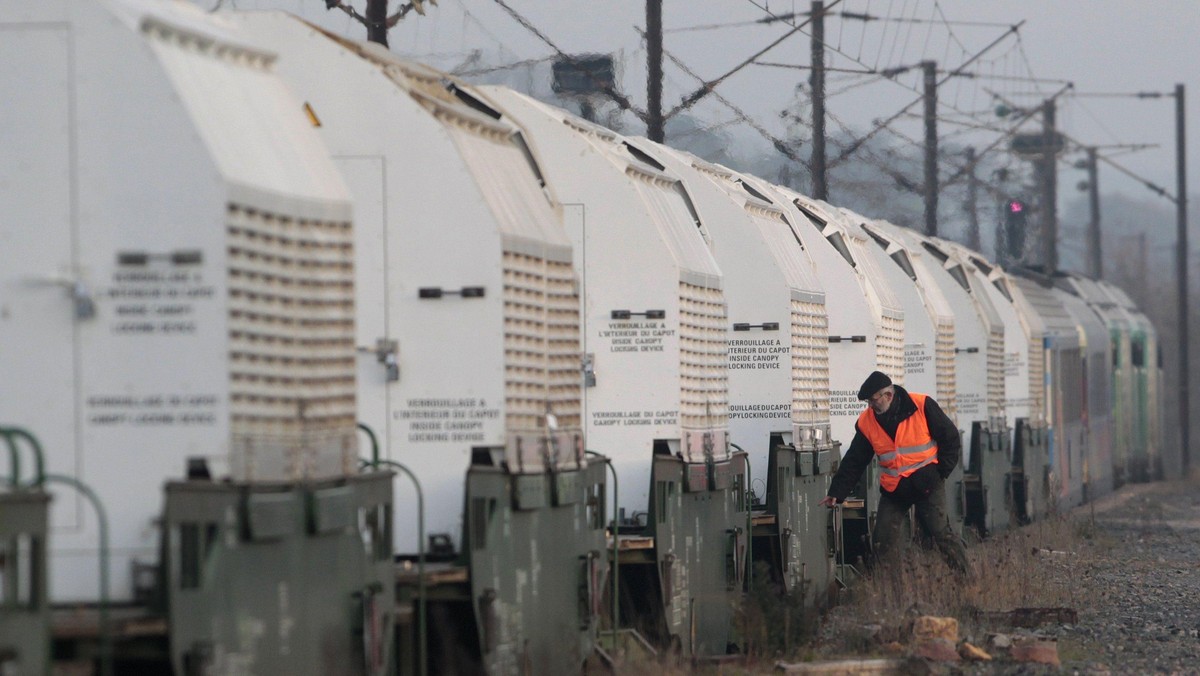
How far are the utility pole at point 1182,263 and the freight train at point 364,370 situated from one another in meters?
31.8

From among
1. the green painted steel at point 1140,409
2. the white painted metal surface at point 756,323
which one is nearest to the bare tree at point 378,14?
the white painted metal surface at point 756,323

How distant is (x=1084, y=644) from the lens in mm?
13250

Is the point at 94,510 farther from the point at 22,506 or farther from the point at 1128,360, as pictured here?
the point at 1128,360

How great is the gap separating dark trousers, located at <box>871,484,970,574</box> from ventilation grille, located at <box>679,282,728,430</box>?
2.52 m

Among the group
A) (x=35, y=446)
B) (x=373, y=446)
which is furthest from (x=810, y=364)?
(x=35, y=446)

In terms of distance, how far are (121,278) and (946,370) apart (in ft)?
52.2

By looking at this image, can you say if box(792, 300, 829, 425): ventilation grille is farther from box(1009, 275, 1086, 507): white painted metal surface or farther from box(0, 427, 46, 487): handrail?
box(1009, 275, 1086, 507): white painted metal surface

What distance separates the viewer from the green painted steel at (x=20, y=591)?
267 inches

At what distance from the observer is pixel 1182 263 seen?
163 ft

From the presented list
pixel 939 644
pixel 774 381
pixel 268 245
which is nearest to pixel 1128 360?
pixel 774 381

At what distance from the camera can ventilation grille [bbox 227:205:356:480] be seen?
24.8 ft

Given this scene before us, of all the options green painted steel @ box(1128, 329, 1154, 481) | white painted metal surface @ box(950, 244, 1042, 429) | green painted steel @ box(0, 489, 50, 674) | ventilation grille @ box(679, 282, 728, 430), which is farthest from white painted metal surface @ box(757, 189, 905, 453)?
green painted steel @ box(1128, 329, 1154, 481)

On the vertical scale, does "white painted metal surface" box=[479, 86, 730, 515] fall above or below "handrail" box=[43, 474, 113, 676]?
above

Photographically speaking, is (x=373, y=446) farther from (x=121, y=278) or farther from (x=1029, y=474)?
(x=1029, y=474)
